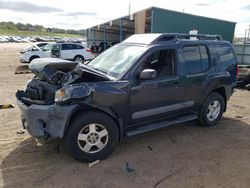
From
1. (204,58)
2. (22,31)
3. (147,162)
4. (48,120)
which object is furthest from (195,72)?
(22,31)

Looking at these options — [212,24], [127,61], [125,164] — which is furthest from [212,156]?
[212,24]

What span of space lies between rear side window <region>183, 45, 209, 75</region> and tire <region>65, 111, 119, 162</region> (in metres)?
1.93

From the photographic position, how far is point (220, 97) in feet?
18.1

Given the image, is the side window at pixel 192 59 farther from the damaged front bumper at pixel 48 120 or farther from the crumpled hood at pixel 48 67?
the damaged front bumper at pixel 48 120

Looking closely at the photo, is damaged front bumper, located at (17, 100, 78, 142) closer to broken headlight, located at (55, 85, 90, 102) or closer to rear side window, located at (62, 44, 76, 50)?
broken headlight, located at (55, 85, 90, 102)

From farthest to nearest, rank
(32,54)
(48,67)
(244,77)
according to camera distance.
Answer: (32,54) < (244,77) < (48,67)

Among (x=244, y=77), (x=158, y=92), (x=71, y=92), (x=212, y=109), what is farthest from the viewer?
(x=244, y=77)

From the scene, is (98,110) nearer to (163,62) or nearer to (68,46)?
(163,62)

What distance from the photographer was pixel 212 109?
5457mm

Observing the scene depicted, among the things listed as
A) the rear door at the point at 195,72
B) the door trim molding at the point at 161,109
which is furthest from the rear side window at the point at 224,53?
the door trim molding at the point at 161,109

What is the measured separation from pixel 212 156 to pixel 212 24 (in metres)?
19.9

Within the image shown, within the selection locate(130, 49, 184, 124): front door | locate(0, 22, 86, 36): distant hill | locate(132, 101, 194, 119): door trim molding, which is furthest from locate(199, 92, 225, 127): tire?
locate(0, 22, 86, 36): distant hill

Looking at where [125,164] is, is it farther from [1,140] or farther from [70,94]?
[1,140]

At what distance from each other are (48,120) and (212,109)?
11.7 ft
